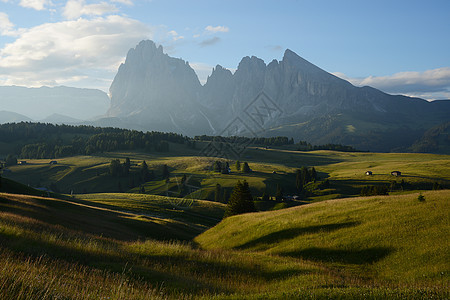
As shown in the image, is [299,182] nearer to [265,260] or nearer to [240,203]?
[240,203]

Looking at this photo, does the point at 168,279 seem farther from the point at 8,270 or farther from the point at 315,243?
the point at 315,243

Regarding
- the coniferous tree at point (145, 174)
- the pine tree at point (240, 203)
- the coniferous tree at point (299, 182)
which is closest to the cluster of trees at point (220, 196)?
the coniferous tree at point (299, 182)

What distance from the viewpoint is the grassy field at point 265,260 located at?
10.3m

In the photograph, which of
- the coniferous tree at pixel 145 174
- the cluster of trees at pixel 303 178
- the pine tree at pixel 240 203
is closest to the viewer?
the pine tree at pixel 240 203

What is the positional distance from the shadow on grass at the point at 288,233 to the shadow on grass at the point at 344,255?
448 cm

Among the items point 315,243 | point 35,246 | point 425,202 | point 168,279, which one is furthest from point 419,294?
point 425,202

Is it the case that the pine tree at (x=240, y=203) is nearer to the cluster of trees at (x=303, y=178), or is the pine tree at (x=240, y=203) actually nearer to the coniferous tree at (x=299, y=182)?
the coniferous tree at (x=299, y=182)

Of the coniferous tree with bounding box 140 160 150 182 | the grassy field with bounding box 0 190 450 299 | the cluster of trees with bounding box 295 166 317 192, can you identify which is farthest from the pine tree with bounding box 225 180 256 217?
the coniferous tree with bounding box 140 160 150 182

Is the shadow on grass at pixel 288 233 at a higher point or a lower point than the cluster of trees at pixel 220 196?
higher

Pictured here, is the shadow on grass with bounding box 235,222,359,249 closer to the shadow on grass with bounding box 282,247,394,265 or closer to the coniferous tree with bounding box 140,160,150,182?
the shadow on grass with bounding box 282,247,394,265

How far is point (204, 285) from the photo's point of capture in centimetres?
1292

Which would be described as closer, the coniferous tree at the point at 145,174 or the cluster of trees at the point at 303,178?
the cluster of trees at the point at 303,178

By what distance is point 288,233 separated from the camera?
99.3ft

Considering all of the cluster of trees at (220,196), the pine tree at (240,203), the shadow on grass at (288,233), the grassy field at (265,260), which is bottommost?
the cluster of trees at (220,196)
